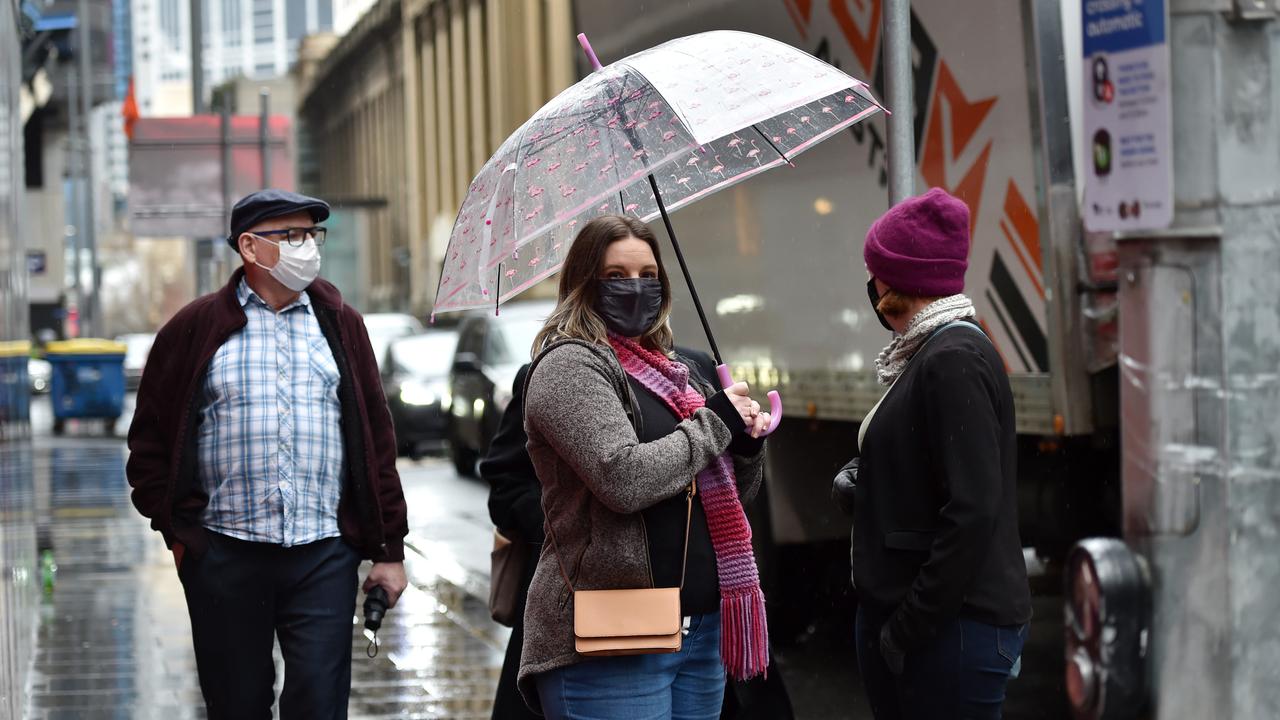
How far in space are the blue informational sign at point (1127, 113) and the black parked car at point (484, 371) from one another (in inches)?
472

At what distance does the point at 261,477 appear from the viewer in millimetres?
4801

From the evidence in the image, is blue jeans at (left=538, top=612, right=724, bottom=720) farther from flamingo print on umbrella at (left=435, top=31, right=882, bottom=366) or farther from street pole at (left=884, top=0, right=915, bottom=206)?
street pole at (left=884, top=0, right=915, bottom=206)

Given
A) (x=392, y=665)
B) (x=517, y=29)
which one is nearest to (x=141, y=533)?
(x=392, y=665)

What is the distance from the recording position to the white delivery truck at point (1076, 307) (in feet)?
12.2

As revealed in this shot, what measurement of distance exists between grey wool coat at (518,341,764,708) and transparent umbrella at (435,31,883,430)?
35 centimetres

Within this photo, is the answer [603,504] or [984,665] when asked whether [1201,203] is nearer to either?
[984,665]

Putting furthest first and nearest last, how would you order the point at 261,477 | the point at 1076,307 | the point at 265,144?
the point at 265,144 < the point at 1076,307 < the point at 261,477

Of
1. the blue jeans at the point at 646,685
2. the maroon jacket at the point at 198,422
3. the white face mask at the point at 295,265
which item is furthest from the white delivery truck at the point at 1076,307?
the white face mask at the point at 295,265

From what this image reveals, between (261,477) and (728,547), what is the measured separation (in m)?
1.51

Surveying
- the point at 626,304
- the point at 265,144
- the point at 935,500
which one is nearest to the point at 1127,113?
the point at 935,500

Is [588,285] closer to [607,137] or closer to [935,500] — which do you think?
[607,137]

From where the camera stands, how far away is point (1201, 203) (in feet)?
12.2

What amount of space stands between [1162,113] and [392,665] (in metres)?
5.47

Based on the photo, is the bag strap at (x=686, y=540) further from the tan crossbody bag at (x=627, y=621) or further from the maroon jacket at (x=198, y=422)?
the maroon jacket at (x=198, y=422)
